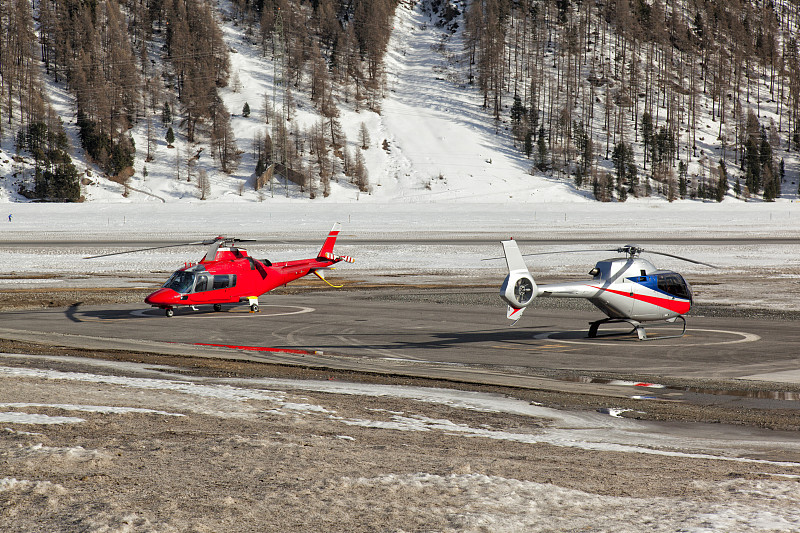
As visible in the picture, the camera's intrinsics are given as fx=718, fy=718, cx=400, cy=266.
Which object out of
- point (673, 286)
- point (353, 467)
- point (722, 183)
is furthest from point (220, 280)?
point (722, 183)

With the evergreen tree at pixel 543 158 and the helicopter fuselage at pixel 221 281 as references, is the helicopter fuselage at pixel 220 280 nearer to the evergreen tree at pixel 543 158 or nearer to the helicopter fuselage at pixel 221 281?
the helicopter fuselage at pixel 221 281

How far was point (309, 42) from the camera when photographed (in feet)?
589

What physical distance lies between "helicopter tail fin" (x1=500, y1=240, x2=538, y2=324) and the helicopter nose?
500 inches

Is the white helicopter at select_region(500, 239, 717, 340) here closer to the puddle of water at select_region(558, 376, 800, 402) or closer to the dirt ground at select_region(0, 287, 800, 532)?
the puddle of water at select_region(558, 376, 800, 402)

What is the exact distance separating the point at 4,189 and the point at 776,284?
108768 mm

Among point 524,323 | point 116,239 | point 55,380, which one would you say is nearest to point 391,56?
point 116,239

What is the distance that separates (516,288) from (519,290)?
104mm

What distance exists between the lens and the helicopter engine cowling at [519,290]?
1994cm

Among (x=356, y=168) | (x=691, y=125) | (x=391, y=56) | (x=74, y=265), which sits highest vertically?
(x=391, y=56)

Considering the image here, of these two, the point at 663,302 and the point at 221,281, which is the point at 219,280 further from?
the point at 663,302

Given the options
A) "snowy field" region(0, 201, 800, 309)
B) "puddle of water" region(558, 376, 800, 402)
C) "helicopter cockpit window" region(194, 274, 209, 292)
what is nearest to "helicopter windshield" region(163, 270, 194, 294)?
"helicopter cockpit window" region(194, 274, 209, 292)

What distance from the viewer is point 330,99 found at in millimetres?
153625

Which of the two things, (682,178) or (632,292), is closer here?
(632,292)

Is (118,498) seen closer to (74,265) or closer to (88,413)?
(88,413)
